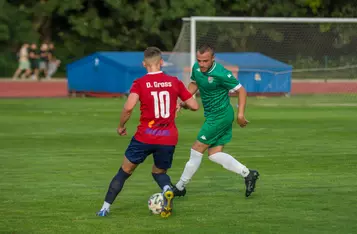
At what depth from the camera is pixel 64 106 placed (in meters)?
27.4

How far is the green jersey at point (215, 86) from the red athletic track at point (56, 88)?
17383mm

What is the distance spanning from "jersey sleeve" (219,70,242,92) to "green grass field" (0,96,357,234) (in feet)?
3.74

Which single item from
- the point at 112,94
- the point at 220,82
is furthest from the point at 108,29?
the point at 220,82

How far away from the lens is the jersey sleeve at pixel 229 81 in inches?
408

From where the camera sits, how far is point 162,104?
9133 mm

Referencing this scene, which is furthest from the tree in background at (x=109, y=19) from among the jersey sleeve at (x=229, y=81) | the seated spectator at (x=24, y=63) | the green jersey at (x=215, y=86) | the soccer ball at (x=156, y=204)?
the soccer ball at (x=156, y=204)

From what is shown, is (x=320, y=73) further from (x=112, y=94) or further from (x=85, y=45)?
(x=85, y=45)

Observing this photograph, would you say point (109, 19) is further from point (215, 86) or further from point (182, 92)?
point (182, 92)

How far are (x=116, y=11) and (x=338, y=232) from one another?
133 feet

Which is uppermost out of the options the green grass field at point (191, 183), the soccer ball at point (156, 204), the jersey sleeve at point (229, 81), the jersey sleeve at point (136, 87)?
the jersey sleeve at point (136, 87)

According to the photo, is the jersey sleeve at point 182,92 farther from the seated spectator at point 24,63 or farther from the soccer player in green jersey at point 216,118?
the seated spectator at point 24,63

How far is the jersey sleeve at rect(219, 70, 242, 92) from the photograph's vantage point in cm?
1038

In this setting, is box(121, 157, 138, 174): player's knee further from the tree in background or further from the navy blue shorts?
the tree in background

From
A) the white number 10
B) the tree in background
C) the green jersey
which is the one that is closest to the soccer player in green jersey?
the green jersey
